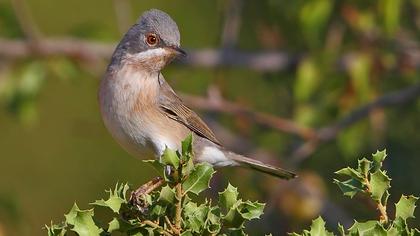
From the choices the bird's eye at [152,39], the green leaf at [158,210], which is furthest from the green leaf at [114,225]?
the bird's eye at [152,39]

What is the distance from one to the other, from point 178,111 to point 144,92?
383 mm

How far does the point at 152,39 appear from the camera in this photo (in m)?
5.55

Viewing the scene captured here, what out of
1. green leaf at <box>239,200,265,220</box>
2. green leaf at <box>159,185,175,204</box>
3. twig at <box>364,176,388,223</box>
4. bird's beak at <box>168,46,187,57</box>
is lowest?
green leaf at <box>159,185,175,204</box>

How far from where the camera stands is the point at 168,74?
853 cm

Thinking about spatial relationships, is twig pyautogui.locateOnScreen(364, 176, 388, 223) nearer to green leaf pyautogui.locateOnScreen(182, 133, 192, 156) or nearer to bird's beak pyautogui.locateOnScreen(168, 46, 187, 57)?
green leaf pyautogui.locateOnScreen(182, 133, 192, 156)

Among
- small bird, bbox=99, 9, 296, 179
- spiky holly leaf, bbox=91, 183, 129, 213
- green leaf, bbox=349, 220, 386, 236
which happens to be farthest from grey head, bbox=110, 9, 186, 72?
green leaf, bbox=349, 220, 386, 236

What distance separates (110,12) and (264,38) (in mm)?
1894

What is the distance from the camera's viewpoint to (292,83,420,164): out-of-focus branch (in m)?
6.71

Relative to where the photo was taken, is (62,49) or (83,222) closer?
(83,222)

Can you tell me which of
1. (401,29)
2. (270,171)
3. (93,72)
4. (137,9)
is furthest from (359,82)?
(137,9)

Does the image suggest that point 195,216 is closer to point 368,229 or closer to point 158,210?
point 158,210

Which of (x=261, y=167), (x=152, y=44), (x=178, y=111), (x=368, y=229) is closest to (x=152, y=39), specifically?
(x=152, y=44)

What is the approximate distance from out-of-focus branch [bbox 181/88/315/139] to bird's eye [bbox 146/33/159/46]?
1684 millimetres

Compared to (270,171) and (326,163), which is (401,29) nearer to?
(326,163)
